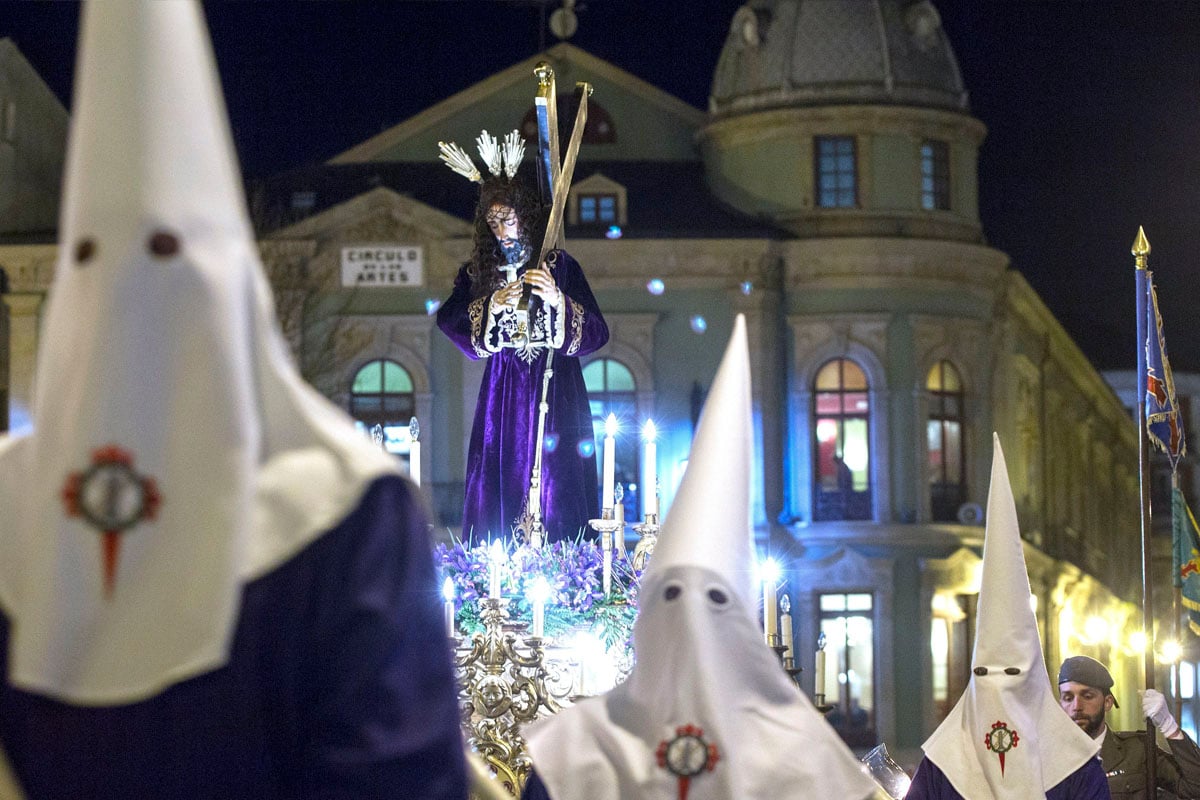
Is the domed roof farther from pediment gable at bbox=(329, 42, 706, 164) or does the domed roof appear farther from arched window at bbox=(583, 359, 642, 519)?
arched window at bbox=(583, 359, 642, 519)

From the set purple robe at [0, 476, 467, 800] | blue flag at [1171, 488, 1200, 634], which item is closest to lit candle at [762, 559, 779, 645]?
purple robe at [0, 476, 467, 800]

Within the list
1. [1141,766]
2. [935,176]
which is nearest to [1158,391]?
[1141,766]

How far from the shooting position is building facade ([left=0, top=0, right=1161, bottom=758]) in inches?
1389

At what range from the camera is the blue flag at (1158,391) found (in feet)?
46.0

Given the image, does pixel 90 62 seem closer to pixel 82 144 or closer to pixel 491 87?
pixel 82 144

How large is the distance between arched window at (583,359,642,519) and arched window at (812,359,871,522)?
9.69 feet

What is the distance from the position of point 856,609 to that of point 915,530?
5.00 ft

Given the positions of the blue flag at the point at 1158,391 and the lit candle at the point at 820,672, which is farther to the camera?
the blue flag at the point at 1158,391

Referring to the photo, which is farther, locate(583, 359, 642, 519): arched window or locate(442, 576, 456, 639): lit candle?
locate(583, 359, 642, 519): arched window

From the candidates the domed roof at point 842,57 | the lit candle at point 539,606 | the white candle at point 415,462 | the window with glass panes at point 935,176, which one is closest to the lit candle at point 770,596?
the lit candle at point 539,606

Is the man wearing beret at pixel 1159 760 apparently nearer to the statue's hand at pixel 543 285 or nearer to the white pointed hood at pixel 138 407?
the statue's hand at pixel 543 285

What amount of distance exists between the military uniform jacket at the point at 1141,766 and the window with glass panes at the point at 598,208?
24720 millimetres

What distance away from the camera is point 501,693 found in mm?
7887

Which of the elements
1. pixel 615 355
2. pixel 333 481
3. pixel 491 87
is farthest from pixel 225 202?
pixel 491 87
